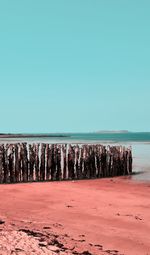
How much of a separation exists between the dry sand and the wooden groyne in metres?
1.69

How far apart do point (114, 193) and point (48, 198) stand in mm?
2210

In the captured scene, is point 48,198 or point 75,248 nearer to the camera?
point 75,248

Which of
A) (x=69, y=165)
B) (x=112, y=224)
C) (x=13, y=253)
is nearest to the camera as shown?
(x=13, y=253)

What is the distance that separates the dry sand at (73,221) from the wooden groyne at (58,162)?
1686mm

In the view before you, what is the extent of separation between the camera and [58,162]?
1555cm

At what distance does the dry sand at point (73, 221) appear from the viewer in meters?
5.83

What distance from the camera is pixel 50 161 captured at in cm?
1532

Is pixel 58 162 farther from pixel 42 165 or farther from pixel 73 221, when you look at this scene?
pixel 73 221

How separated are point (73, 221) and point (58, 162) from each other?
773 centimetres

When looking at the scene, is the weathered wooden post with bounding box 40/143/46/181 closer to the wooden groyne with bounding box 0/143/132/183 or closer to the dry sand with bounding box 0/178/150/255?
the wooden groyne with bounding box 0/143/132/183

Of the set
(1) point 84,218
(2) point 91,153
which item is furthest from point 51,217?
(2) point 91,153

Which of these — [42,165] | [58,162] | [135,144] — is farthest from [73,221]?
[135,144]

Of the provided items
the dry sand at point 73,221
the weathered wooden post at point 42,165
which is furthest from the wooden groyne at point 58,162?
the dry sand at point 73,221

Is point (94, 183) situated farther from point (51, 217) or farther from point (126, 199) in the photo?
point (51, 217)
